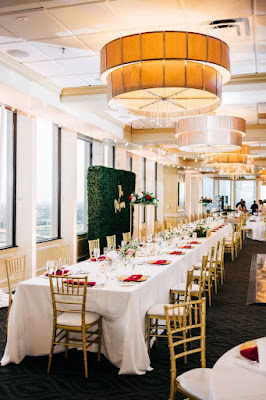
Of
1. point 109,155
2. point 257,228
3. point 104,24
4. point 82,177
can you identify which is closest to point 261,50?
point 104,24

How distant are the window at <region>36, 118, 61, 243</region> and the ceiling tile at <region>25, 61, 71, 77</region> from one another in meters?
2.70

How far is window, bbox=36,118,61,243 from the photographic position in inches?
366

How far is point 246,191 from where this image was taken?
106 feet

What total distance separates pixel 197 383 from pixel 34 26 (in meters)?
4.14

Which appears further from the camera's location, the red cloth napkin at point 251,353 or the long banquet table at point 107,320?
the long banquet table at point 107,320

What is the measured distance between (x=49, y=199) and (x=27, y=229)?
1735mm

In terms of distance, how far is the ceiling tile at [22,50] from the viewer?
541cm

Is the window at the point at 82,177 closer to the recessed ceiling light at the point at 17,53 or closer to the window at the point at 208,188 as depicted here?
the recessed ceiling light at the point at 17,53

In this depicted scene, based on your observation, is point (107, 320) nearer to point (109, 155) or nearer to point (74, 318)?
A: point (74, 318)

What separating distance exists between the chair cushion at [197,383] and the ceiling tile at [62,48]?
4.15 meters

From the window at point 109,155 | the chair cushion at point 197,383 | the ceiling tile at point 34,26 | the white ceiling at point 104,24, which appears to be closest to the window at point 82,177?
the window at point 109,155

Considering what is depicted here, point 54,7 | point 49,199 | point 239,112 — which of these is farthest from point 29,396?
point 239,112

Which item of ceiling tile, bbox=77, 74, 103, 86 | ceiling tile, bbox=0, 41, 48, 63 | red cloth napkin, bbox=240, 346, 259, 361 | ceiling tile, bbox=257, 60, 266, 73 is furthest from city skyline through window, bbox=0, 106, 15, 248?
red cloth napkin, bbox=240, 346, 259, 361

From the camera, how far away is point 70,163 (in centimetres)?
1005
